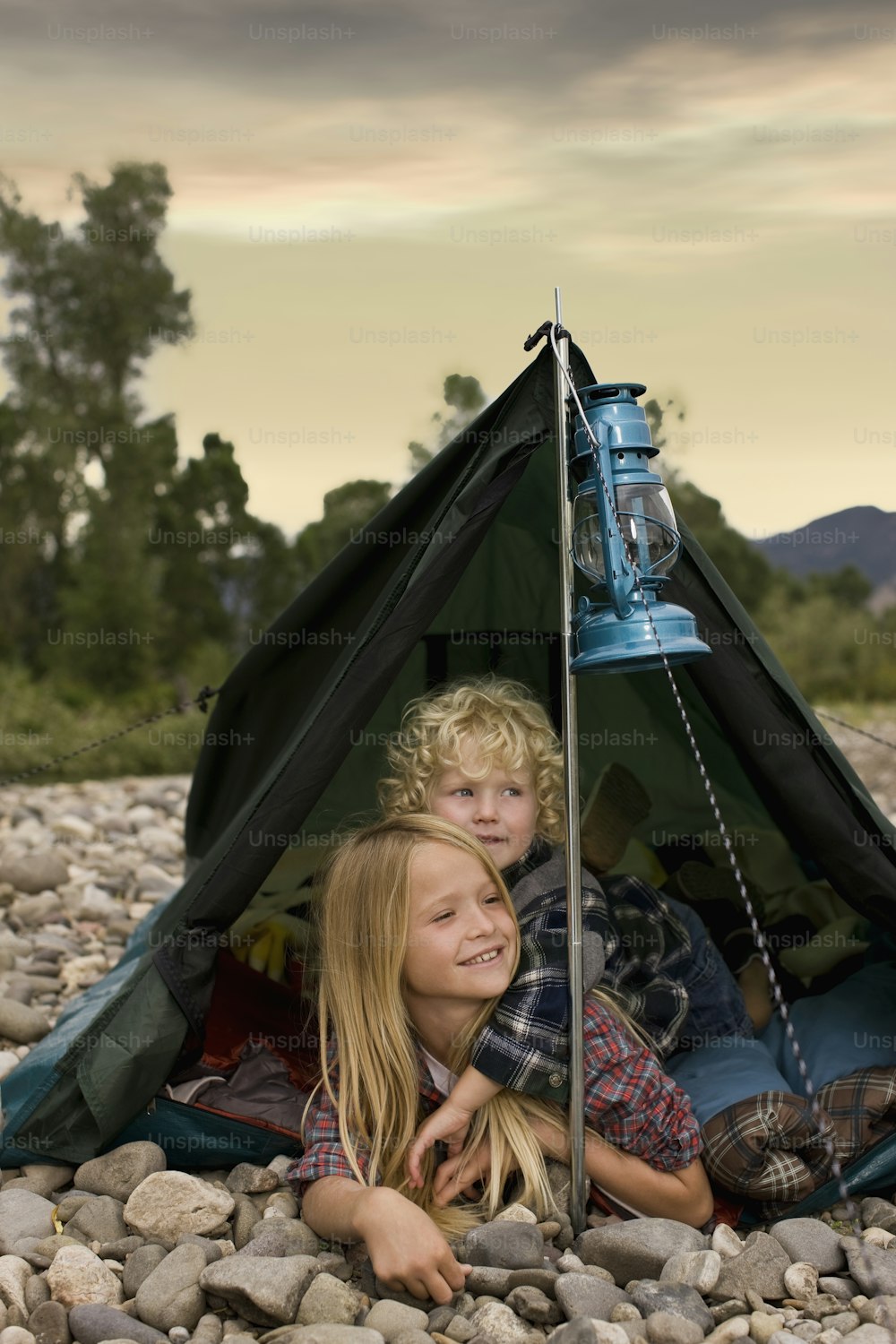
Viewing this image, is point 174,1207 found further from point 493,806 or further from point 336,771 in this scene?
point 493,806

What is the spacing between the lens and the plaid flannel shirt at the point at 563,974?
3.06m

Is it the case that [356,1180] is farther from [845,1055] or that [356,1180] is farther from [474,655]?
[474,655]

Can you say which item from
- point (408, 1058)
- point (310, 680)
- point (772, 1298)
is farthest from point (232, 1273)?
point (310, 680)

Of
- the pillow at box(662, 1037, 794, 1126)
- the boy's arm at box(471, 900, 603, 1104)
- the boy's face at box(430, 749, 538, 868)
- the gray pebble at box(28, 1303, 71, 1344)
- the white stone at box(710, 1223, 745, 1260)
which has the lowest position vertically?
the gray pebble at box(28, 1303, 71, 1344)

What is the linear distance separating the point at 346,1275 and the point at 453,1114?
42 centimetres

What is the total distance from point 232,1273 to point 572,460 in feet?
6.57

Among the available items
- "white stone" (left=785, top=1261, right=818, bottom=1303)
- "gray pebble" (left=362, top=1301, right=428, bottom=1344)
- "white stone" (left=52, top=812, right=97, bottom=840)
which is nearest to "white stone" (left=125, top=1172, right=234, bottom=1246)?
"gray pebble" (left=362, top=1301, right=428, bottom=1344)

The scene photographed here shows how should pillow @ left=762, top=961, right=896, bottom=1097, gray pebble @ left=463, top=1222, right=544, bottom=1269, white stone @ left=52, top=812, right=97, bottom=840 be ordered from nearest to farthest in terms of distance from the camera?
gray pebble @ left=463, top=1222, right=544, bottom=1269 < pillow @ left=762, top=961, right=896, bottom=1097 < white stone @ left=52, top=812, right=97, bottom=840

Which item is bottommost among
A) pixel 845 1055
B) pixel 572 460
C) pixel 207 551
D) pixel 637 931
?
pixel 845 1055

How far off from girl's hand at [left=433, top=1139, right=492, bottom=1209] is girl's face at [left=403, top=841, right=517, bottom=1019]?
0.34m

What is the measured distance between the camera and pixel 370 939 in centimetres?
324

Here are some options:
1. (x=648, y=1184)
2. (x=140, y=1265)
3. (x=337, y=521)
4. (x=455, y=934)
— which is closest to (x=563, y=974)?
(x=455, y=934)

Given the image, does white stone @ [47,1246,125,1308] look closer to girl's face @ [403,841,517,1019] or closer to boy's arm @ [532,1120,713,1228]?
girl's face @ [403,841,517,1019]

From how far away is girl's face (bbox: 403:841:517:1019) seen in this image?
10.4 ft
